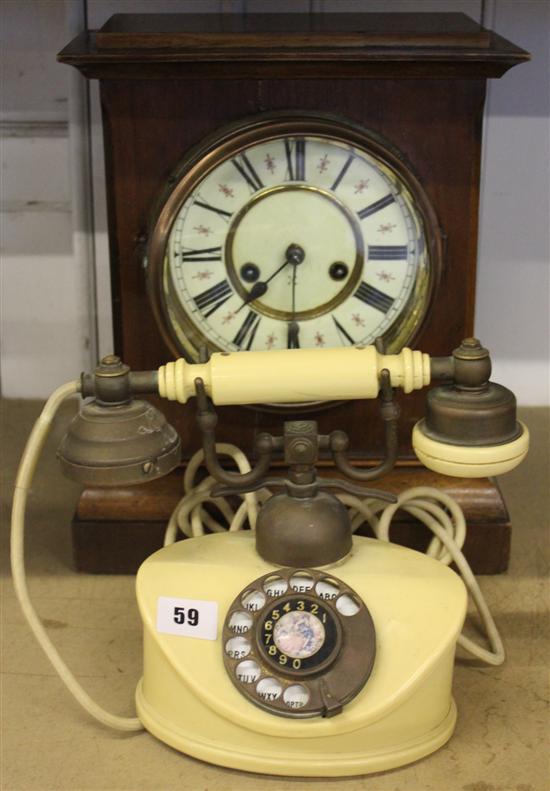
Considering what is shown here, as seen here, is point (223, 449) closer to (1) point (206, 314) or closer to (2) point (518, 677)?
(1) point (206, 314)

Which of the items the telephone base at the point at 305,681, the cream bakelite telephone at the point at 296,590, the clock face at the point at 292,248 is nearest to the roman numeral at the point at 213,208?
the clock face at the point at 292,248

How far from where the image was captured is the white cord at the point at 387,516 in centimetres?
125

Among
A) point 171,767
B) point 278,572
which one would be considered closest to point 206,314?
point 278,572

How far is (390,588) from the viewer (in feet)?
3.67

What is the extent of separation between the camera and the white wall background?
1.73 m

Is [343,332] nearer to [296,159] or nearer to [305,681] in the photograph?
[296,159]

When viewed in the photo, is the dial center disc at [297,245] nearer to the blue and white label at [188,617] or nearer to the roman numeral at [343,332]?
the roman numeral at [343,332]

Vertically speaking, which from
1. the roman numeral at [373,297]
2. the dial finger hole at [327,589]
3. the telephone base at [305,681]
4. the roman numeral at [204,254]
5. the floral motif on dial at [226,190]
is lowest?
the telephone base at [305,681]

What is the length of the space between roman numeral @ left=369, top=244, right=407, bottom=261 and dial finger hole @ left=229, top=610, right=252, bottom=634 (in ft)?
1.47

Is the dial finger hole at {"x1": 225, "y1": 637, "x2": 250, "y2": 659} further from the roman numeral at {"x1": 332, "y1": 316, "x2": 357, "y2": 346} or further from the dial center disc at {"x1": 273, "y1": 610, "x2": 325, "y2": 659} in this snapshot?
the roman numeral at {"x1": 332, "y1": 316, "x2": 357, "y2": 346}

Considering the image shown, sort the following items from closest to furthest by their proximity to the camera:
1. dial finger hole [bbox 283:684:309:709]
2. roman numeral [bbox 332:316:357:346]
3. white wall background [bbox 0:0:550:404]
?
dial finger hole [bbox 283:684:309:709] → roman numeral [bbox 332:316:357:346] → white wall background [bbox 0:0:550:404]

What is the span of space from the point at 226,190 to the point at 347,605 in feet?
1.58

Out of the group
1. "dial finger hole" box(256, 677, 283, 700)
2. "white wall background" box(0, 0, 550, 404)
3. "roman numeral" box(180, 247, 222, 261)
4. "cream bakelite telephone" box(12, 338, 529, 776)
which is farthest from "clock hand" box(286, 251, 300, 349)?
"white wall background" box(0, 0, 550, 404)

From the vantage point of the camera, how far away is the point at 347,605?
110 centimetres
